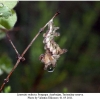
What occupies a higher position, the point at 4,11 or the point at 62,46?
the point at 62,46

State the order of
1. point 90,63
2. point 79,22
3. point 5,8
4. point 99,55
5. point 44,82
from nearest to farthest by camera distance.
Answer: point 5,8 → point 44,82 → point 90,63 → point 79,22 → point 99,55

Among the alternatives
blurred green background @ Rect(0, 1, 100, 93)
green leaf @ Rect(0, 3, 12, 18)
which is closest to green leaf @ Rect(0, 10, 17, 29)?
green leaf @ Rect(0, 3, 12, 18)

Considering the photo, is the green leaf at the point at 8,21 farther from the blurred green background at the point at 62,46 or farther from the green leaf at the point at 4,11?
the blurred green background at the point at 62,46

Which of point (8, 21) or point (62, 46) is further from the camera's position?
point (62, 46)

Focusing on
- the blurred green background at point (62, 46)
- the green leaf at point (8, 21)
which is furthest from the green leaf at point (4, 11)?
the blurred green background at point (62, 46)

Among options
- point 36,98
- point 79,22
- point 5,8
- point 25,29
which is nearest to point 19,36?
point 25,29

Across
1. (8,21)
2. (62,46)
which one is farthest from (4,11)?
(62,46)

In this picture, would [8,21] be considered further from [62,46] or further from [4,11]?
[62,46]

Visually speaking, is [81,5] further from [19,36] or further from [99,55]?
[19,36]

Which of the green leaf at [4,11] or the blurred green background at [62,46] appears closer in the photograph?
the green leaf at [4,11]
